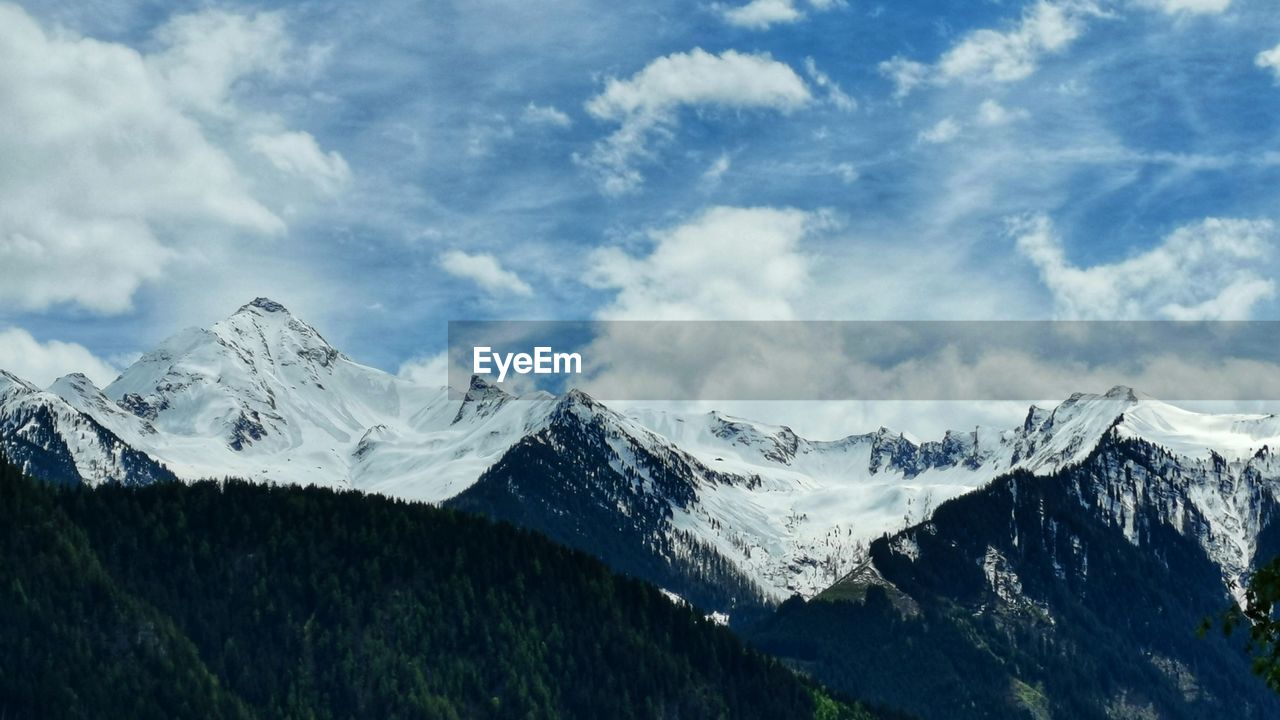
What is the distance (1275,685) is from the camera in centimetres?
2920

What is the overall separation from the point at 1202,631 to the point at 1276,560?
5.86ft

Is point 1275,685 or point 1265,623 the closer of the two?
point 1265,623

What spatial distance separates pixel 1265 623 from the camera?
2739cm

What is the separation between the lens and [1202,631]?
29.1 m

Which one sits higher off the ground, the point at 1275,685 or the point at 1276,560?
the point at 1276,560

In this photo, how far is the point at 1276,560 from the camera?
2828 centimetres

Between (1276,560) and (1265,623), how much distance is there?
1348 mm

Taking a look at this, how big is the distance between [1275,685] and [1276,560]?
2.40 metres

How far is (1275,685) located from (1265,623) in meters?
2.38

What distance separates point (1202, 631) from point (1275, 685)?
1543 millimetres

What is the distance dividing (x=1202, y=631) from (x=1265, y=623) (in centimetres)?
183
